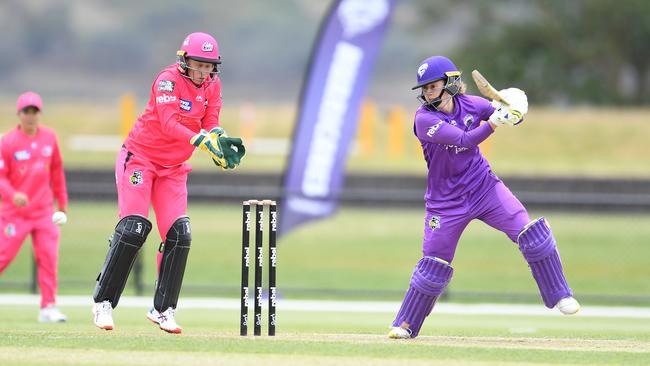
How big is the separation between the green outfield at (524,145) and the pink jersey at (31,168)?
1642cm

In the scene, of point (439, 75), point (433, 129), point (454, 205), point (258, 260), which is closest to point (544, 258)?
point (454, 205)

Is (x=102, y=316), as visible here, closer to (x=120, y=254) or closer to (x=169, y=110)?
(x=120, y=254)

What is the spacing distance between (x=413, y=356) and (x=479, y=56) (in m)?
37.5

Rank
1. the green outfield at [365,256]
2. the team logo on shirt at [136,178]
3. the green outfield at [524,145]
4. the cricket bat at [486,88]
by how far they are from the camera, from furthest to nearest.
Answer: the green outfield at [524,145], the green outfield at [365,256], the team logo on shirt at [136,178], the cricket bat at [486,88]

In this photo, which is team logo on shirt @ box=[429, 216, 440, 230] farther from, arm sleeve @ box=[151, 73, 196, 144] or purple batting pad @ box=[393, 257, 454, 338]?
arm sleeve @ box=[151, 73, 196, 144]

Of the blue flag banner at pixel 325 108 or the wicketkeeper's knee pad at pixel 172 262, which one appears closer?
the wicketkeeper's knee pad at pixel 172 262

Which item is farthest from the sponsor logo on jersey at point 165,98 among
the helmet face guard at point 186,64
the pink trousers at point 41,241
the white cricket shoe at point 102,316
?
the pink trousers at point 41,241

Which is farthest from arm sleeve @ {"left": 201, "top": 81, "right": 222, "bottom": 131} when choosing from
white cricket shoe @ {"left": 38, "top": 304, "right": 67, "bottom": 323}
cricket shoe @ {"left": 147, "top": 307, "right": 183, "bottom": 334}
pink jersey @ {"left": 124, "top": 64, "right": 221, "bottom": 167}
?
white cricket shoe @ {"left": 38, "top": 304, "right": 67, "bottom": 323}

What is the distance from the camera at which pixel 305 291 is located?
1564 cm

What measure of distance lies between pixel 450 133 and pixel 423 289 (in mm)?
1227

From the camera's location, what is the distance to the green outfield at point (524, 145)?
98.9ft

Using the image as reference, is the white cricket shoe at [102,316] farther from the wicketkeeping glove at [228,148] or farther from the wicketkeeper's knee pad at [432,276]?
the wicketkeeper's knee pad at [432,276]

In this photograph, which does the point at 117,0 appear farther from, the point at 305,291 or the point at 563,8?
the point at 305,291

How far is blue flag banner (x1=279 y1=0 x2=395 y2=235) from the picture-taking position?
15539 mm
